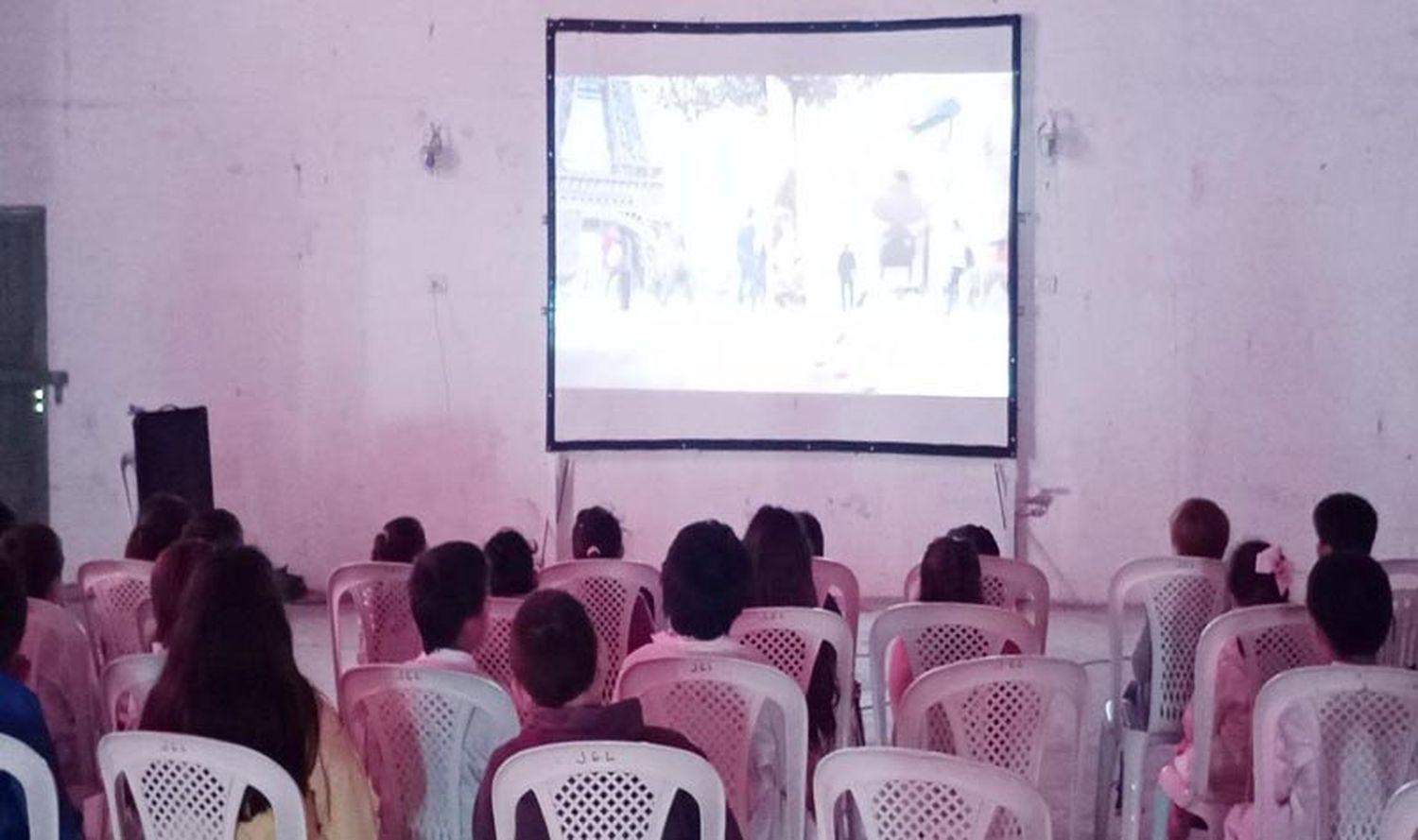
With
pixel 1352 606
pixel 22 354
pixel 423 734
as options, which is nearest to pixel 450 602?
pixel 423 734

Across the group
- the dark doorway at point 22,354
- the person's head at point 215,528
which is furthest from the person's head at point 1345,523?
the dark doorway at point 22,354

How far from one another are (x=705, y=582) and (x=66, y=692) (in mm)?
1498

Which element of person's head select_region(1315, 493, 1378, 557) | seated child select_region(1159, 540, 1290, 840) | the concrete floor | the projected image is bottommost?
the concrete floor

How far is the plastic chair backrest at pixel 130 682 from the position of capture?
352 centimetres

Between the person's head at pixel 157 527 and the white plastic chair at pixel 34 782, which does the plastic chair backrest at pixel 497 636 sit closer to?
the person's head at pixel 157 527

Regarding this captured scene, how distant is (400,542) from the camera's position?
205 inches

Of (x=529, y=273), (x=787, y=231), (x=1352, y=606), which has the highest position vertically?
(x=787, y=231)

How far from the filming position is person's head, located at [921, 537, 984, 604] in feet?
14.1

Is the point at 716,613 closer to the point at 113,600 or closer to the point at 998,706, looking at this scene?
the point at 998,706

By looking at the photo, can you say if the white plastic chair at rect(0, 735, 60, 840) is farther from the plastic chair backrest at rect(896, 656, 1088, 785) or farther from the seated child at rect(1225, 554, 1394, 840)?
the seated child at rect(1225, 554, 1394, 840)

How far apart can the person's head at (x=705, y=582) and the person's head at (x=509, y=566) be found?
0.72 meters

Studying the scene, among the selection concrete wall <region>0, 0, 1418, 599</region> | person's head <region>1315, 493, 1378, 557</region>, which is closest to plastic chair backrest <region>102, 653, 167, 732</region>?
person's head <region>1315, 493, 1378, 557</region>

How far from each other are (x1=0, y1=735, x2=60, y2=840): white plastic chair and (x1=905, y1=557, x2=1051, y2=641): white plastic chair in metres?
2.51

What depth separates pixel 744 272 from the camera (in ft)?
27.6
